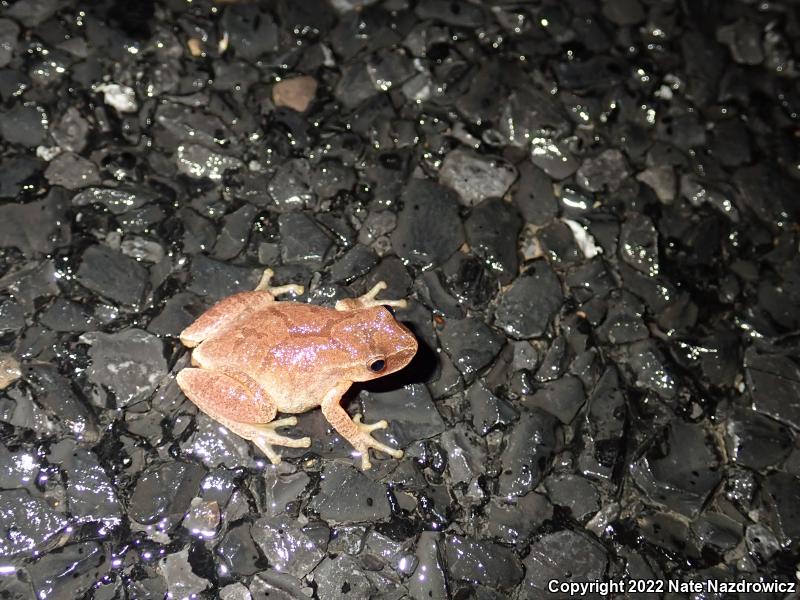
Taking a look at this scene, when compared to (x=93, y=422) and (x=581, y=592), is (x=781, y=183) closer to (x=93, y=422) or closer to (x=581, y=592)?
(x=581, y=592)

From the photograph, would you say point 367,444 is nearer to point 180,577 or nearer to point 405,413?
point 405,413

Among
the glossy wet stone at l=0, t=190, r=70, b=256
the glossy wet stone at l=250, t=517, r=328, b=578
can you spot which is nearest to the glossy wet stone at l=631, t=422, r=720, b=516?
the glossy wet stone at l=250, t=517, r=328, b=578

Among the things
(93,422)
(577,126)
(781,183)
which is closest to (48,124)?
(93,422)

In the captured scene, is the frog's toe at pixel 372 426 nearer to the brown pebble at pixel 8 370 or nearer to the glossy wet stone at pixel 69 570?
the glossy wet stone at pixel 69 570

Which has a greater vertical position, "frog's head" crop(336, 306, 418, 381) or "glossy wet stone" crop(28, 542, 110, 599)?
"frog's head" crop(336, 306, 418, 381)

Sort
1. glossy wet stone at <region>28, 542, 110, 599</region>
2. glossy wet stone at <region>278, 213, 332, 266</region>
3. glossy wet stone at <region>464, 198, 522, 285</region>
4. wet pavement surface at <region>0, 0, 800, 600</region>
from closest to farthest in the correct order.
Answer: glossy wet stone at <region>28, 542, 110, 599</region> < wet pavement surface at <region>0, 0, 800, 600</region> < glossy wet stone at <region>278, 213, 332, 266</region> < glossy wet stone at <region>464, 198, 522, 285</region>

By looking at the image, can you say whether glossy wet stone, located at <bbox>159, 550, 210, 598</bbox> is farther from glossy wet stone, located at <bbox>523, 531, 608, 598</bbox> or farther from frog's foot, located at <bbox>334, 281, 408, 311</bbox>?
glossy wet stone, located at <bbox>523, 531, 608, 598</bbox>

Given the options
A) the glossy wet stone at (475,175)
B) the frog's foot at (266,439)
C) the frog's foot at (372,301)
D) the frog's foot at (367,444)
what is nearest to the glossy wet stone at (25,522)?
the frog's foot at (266,439)

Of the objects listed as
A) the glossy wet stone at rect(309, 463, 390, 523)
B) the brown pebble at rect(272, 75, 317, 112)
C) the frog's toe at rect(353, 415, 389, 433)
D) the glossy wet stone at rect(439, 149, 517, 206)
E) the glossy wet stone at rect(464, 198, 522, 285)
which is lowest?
the glossy wet stone at rect(309, 463, 390, 523)
